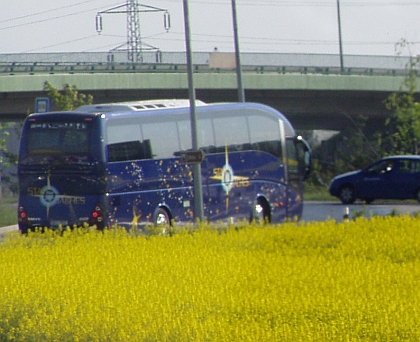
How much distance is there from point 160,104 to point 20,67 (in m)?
22.7

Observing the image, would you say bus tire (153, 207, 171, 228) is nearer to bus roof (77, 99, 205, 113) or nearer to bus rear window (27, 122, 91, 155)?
bus rear window (27, 122, 91, 155)

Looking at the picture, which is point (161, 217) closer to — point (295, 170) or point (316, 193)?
point (295, 170)

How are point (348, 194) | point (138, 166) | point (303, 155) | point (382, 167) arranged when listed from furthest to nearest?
point (348, 194), point (382, 167), point (303, 155), point (138, 166)

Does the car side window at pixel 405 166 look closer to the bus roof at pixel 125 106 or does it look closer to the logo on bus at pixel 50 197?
the bus roof at pixel 125 106

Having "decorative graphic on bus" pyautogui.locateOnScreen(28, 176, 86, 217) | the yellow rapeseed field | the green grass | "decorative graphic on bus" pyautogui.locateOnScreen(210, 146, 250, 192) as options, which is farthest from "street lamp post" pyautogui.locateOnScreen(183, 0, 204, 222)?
the green grass

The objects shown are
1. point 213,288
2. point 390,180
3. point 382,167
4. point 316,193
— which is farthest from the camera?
point 316,193

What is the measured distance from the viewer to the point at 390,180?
39.5m

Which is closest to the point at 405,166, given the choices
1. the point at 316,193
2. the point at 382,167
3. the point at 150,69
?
the point at 382,167

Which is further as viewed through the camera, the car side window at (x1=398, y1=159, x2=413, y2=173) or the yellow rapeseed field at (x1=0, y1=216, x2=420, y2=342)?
the car side window at (x1=398, y1=159, x2=413, y2=173)

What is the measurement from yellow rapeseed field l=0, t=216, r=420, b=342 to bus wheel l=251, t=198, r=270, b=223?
1094 cm

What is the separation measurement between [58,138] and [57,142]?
92 mm

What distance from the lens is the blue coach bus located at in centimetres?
2514

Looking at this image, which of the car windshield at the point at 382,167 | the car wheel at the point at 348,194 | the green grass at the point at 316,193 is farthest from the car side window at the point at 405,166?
the green grass at the point at 316,193

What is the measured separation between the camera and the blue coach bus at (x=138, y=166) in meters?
25.1
